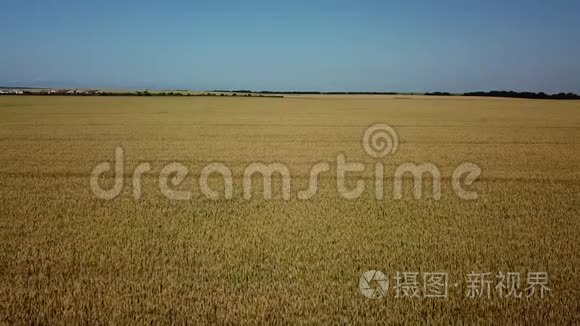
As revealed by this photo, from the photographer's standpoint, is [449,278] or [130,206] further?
[130,206]

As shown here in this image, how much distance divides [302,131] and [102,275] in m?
21.7

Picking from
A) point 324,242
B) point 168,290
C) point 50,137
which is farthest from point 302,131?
point 168,290

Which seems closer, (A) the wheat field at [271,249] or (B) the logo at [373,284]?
(A) the wheat field at [271,249]

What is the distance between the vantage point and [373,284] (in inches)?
225

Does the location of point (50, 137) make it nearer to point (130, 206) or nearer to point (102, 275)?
point (130, 206)

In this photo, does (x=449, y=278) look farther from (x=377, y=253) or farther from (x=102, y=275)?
(x=102, y=275)

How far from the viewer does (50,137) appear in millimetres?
22750

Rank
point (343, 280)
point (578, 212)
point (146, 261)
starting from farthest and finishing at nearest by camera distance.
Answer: point (578, 212), point (146, 261), point (343, 280)

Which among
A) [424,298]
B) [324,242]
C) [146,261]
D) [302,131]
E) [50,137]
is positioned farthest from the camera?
[302,131]

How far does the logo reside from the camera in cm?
545

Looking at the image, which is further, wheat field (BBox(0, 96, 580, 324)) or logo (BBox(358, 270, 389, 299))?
logo (BBox(358, 270, 389, 299))

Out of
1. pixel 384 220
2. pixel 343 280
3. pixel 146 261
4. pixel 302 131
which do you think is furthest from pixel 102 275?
pixel 302 131

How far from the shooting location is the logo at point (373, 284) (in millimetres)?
5449

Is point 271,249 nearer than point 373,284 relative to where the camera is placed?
No
